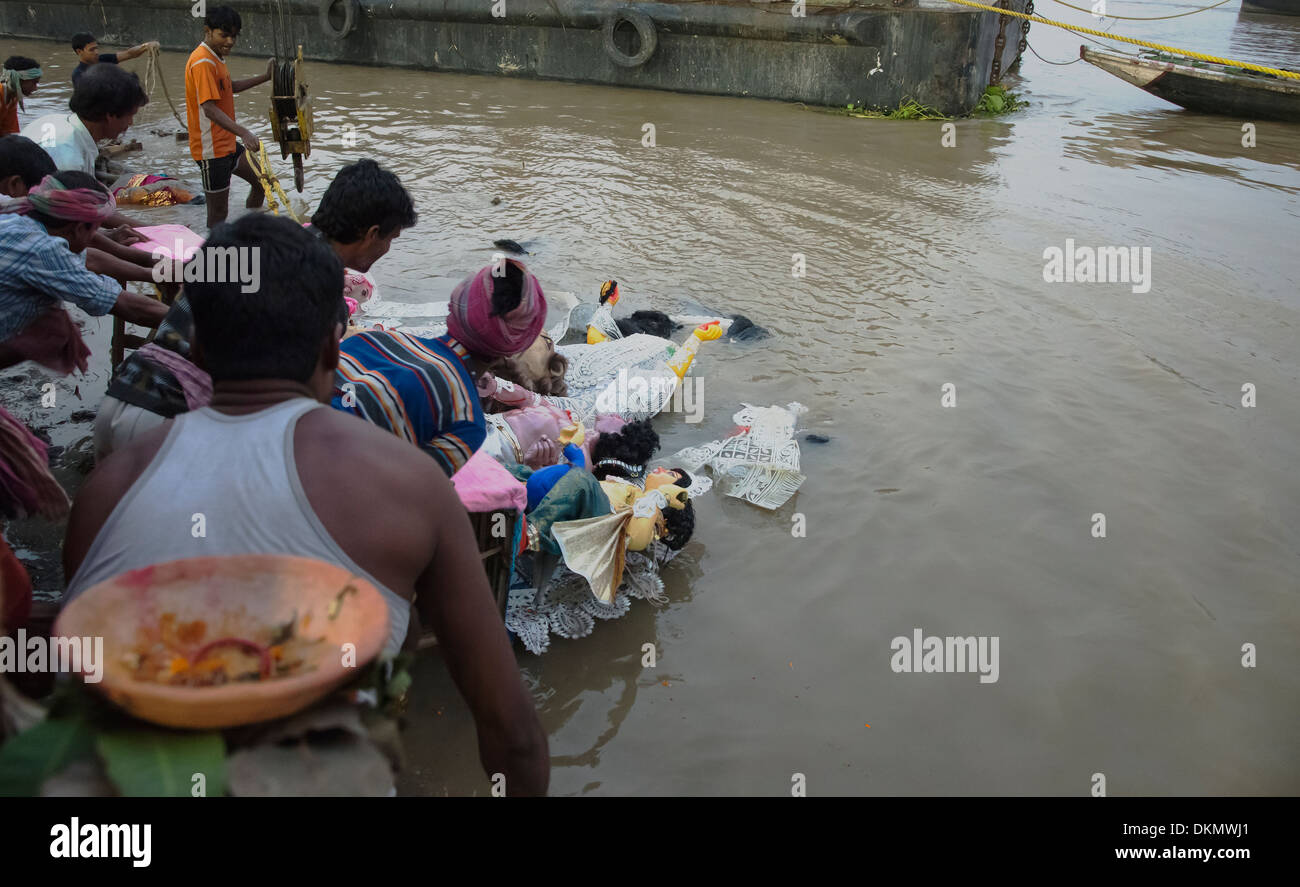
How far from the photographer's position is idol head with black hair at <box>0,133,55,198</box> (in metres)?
3.61

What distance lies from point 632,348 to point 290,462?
3.24m

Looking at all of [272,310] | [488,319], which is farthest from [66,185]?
[272,310]

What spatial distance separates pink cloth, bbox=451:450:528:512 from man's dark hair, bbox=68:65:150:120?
343 cm

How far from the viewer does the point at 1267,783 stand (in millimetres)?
2654

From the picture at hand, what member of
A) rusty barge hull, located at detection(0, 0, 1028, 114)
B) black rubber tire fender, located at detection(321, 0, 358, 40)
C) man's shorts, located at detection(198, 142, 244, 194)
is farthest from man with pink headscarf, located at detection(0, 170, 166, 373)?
black rubber tire fender, located at detection(321, 0, 358, 40)

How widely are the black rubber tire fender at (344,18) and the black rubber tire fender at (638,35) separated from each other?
153 inches

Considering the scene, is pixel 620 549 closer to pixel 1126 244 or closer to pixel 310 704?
pixel 310 704

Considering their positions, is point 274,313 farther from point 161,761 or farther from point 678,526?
point 678,526

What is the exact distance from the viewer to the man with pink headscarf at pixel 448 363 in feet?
7.97

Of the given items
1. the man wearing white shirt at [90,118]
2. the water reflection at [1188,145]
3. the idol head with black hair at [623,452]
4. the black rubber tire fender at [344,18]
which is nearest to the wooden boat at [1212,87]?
the water reflection at [1188,145]

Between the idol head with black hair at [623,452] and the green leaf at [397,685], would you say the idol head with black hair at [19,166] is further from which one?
the green leaf at [397,685]

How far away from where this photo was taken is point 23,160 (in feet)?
11.9

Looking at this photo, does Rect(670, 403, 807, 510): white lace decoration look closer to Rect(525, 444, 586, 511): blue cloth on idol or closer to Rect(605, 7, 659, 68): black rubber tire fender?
Rect(525, 444, 586, 511): blue cloth on idol
